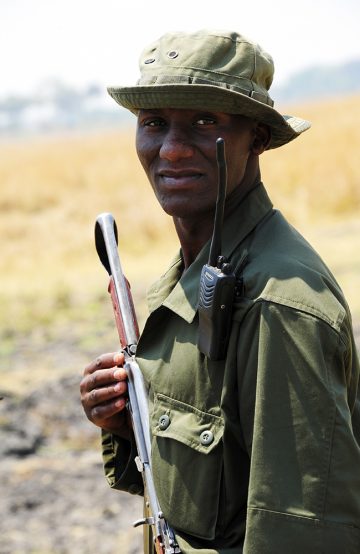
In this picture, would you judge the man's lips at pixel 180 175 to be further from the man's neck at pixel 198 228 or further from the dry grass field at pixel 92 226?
→ the dry grass field at pixel 92 226

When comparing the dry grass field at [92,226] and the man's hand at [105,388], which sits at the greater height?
the dry grass field at [92,226]

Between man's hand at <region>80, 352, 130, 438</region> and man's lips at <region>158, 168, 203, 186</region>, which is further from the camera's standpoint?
man's hand at <region>80, 352, 130, 438</region>

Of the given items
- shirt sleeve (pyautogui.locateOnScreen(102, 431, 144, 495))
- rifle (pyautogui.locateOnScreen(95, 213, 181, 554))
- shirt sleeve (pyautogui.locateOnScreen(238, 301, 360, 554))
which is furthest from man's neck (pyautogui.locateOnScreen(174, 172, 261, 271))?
shirt sleeve (pyautogui.locateOnScreen(102, 431, 144, 495))

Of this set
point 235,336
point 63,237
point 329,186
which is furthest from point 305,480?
point 329,186

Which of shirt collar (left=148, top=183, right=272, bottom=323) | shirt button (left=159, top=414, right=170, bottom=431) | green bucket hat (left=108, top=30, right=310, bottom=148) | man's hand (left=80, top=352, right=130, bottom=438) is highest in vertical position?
green bucket hat (left=108, top=30, right=310, bottom=148)

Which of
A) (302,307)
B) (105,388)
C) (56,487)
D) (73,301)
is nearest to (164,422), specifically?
(105,388)

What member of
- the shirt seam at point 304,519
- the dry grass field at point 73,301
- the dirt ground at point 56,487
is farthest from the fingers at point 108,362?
the dirt ground at point 56,487

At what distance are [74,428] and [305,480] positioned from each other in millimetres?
4960

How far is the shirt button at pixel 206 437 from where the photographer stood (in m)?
1.73

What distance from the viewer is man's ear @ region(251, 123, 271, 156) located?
6.35 feet

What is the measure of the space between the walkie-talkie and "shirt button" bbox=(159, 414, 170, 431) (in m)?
0.20

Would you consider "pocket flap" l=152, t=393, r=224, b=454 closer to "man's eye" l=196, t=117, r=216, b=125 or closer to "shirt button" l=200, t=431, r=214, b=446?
"shirt button" l=200, t=431, r=214, b=446

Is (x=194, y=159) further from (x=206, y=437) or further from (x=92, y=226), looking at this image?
(x=92, y=226)

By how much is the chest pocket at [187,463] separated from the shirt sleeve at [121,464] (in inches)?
16.8
